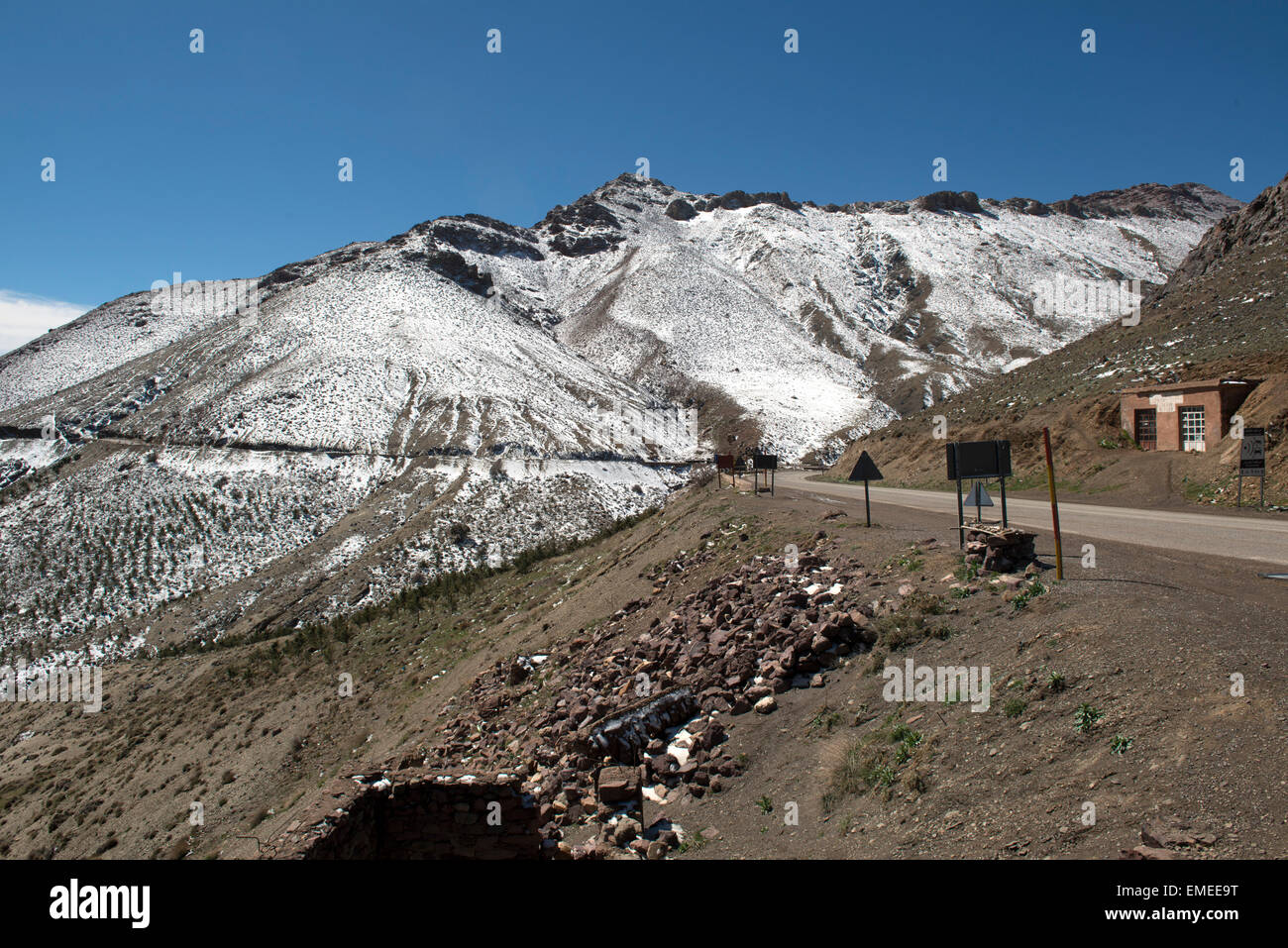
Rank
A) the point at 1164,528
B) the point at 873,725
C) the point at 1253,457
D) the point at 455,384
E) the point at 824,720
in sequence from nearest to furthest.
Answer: the point at 873,725
the point at 824,720
the point at 1164,528
the point at 1253,457
the point at 455,384

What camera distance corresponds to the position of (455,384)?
6681 centimetres

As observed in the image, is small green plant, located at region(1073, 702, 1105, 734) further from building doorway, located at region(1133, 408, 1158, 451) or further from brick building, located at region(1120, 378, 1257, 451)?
building doorway, located at region(1133, 408, 1158, 451)

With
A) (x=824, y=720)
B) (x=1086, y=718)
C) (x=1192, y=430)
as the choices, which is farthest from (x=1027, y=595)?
(x=1192, y=430)

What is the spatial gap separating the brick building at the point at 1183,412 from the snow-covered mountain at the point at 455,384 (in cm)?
3151

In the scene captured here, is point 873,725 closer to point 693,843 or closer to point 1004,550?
point 693,843

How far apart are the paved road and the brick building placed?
6728mm

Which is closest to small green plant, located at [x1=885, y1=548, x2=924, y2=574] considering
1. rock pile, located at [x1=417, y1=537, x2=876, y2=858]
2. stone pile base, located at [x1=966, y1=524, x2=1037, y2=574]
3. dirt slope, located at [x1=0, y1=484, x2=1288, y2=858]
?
dirt slope, located at [x1=0, y1=484, x2=1288, y2=858]

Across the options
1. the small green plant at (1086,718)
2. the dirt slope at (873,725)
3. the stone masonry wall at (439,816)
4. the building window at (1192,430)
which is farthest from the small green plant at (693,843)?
the building window at (1192,430)

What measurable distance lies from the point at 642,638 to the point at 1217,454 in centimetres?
2014

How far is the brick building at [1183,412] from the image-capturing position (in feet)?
74.6

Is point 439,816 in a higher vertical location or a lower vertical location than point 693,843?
lower

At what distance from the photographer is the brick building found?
22.8m

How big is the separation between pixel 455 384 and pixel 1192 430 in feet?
188
